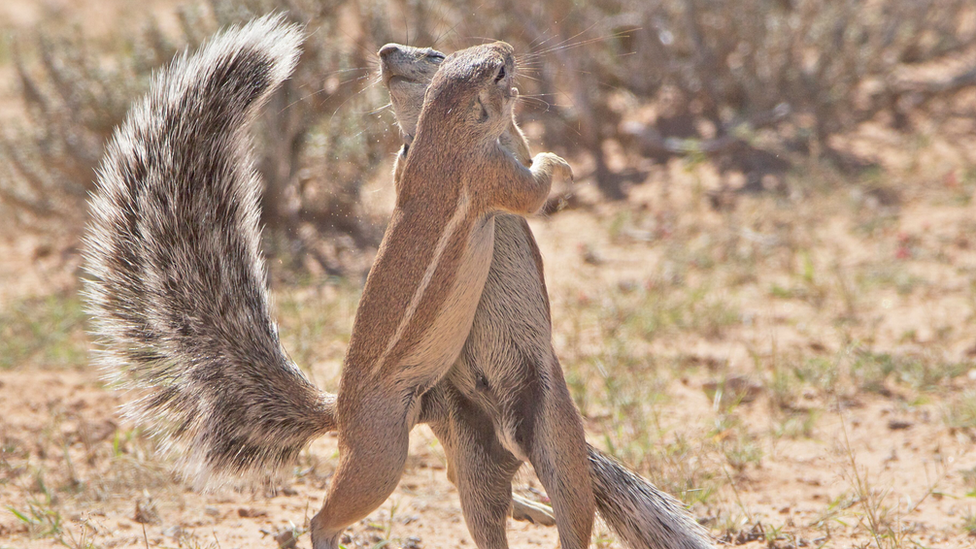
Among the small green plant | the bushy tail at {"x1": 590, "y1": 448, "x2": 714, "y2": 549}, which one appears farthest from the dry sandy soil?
the bushy tail at {"x1": 590, "y1": 448, "x2": 714, "y2": 549}

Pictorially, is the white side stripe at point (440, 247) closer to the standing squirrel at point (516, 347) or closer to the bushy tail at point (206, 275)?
the standing squirrel at point (516, 347)

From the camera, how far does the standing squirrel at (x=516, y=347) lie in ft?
8.89

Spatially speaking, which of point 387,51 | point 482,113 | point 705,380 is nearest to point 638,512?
point 482,113

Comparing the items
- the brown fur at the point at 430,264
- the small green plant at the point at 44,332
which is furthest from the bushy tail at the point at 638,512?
the small green plant at the point at 44,332

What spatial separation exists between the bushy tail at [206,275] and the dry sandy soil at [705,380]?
0.55m

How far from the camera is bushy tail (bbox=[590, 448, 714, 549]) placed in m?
2.91

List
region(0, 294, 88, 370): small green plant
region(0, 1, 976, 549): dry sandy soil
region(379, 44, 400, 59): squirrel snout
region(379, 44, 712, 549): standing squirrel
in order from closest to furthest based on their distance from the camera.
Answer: region(379, 44, 712, 549): standing squirrel < region(379, 44, 400, 59): squirrel snout < region(0, 1, 976, 549): dry sandy soil < region(0, 294, 88, 370): small green plant

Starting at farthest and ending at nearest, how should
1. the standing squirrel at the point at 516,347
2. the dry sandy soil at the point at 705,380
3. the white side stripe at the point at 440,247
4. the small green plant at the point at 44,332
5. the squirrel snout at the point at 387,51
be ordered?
the small green plant at the point at 44,332 → the dry sandy soil at the point at 705,380 → the squirrel snout at the point at 387,51 → the standing squirrel at the point at 516,347 → the white side stripe at the point at 440,247

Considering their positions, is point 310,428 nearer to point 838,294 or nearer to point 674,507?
point 674,507

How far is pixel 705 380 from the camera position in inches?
185

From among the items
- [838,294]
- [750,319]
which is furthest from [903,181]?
[750,319]

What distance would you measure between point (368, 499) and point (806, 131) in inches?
240

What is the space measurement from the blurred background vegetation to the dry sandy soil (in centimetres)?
56

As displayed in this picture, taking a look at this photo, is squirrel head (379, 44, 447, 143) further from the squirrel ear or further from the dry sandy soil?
the dry sandy soil
